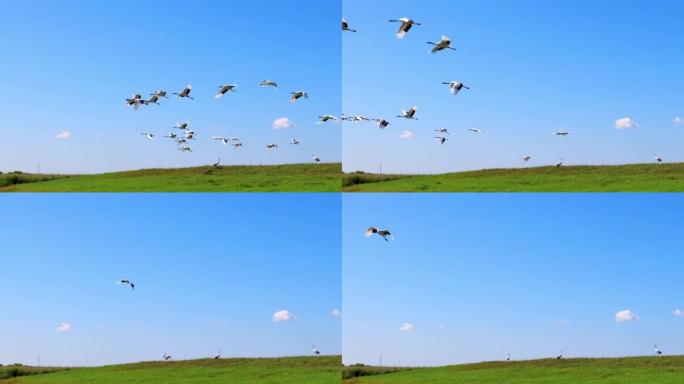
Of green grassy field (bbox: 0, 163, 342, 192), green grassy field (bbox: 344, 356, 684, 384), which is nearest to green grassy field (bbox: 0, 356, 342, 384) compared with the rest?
green grassy field (bbox: 344, 356, 684, 384)

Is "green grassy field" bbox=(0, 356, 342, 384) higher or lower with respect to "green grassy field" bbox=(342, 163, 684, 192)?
lower

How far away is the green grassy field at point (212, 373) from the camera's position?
36688 mm

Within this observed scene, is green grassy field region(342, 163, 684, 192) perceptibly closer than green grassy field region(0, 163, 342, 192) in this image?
Yes

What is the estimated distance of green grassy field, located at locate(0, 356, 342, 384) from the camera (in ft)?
120

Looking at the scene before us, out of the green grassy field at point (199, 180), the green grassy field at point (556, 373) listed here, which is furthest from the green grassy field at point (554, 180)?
the green grassy field at point (556, 373)

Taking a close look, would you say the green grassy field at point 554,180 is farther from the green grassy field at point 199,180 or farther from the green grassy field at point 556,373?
the green grassy field at point 556,373

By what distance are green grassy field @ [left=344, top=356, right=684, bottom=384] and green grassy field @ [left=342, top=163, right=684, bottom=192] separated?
7908mm

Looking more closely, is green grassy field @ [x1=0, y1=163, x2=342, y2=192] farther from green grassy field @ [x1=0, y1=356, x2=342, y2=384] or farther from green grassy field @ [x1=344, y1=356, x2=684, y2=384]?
green grassy field @ [x1=344, y1=356, x2=684, y2=384]

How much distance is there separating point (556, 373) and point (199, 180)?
19549mm

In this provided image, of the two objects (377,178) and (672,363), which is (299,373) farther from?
(672,363)

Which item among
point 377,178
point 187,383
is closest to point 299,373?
point 187,383

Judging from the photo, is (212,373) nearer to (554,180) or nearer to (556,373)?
(556,373)

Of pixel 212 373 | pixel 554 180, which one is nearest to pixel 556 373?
pixel 554 180

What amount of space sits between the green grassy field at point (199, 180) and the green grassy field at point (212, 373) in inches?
307
